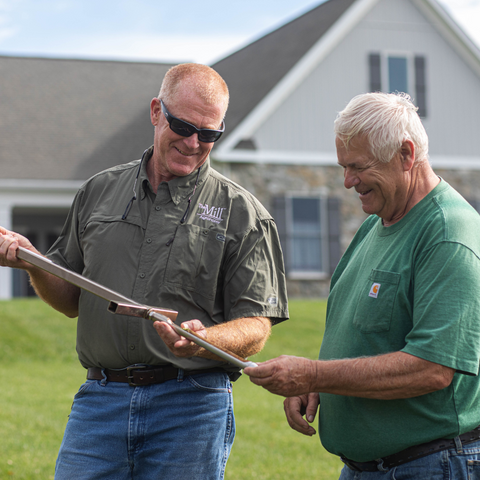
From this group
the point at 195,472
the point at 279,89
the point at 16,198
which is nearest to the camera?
the point at 195,472

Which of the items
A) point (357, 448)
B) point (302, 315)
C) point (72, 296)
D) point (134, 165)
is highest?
point (134, 165)

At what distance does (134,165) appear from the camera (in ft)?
10.8

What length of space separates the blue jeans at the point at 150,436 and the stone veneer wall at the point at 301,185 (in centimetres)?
1190

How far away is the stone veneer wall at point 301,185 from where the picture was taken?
14.9 m

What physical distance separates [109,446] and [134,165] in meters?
1.30

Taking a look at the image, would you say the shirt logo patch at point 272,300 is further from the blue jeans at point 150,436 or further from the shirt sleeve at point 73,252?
the shirt sleeve at point 73,252

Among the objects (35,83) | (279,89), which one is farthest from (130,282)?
(35,83)

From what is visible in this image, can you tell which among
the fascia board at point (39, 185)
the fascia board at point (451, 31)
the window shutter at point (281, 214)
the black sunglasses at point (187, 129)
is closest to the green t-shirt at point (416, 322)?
the black sunglasses at point (187, 129)

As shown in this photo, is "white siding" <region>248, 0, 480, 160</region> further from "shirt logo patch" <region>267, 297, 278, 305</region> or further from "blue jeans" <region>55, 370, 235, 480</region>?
"blue jeans" <region>55, 370, 235, 480</region>

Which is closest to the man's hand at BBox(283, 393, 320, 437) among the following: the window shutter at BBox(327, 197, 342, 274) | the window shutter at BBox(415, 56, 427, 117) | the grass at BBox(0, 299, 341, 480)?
the grass at BBox(0, 299, 341, 480)

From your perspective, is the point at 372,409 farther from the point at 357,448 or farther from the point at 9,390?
the point at 9,390

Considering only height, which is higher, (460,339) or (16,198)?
(460,339)

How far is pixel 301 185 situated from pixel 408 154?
12.8m

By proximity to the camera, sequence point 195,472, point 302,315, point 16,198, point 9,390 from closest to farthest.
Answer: point 195,472 → point 9,390 → point 302,315 → point 16,198
